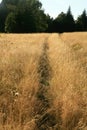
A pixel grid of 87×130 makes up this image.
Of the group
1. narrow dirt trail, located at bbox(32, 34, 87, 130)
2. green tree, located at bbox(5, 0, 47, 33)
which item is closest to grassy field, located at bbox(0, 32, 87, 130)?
narrow dirt trail, located at bbox(32, 34, 87, 130)

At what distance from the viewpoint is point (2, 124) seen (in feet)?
13.2

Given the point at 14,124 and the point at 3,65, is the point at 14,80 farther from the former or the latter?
the point at 14,124

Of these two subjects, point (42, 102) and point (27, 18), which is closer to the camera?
point (42, 102)

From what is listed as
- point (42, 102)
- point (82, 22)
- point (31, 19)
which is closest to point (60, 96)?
point (42, 102)

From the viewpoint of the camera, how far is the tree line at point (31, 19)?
183ft

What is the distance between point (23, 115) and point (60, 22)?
6999cm

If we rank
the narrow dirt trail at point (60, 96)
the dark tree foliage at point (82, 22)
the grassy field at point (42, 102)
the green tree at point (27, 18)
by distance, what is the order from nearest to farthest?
1. the grassy field at point (42, 102)
2. the narrow dirt trail at point (60, 96)
3. the green tree at point (27, 18)
4. the dark tree foliage at point (82, 22)

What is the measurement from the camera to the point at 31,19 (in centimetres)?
5672

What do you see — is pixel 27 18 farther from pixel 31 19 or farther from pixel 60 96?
pixel 60 96

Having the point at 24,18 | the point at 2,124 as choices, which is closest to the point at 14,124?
the point at 2,124

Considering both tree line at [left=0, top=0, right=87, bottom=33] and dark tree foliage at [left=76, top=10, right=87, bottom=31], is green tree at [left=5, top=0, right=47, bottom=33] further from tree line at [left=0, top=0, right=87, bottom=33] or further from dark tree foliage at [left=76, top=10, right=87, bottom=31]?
dark tree foliage at [left=76, top=10, right=87, bottom=31]

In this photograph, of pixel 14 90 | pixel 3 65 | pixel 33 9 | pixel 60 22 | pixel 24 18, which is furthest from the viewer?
pixel 60 22

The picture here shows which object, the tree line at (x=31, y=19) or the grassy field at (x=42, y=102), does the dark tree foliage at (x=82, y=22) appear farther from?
the grassy field at (x=42, y=102)

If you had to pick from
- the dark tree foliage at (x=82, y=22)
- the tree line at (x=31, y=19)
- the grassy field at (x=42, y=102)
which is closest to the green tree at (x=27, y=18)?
the tree line at (x=31, y=19)
